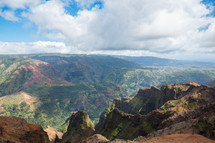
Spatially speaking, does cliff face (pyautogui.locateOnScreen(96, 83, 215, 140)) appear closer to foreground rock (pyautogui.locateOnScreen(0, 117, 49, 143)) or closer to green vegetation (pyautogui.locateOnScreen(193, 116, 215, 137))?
green vegetation (pyautogui.locateOnScreen(193, 116, 215, 137))

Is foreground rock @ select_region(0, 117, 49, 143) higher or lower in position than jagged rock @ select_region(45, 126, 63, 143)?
higher

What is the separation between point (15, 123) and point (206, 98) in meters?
142

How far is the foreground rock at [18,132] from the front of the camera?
1957 inches

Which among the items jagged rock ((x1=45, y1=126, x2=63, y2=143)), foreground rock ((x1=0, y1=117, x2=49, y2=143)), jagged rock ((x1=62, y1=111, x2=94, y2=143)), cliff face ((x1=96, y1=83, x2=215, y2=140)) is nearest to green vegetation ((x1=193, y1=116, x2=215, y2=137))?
cliff face ((x1=96, y1=83, x2=215, y2=140))

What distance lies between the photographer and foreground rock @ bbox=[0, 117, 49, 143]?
1957 inches

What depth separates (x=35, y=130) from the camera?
66688 millimetres

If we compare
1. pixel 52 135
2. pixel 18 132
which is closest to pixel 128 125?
pixel 18 132

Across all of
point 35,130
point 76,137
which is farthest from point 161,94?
point 35,130

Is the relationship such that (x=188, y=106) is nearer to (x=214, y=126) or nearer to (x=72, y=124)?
(x=214, y=126)

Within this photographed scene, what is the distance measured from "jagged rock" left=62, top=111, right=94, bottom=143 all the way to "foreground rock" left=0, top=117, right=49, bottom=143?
6509 centimetres

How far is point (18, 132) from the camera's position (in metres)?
56.8

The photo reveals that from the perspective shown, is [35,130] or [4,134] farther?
[35,130]

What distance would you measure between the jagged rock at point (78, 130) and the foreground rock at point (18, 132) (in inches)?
2563

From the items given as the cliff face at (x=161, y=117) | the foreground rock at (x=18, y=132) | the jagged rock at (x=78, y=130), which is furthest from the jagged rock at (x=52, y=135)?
the foreground rock at (x=18, y=132)
